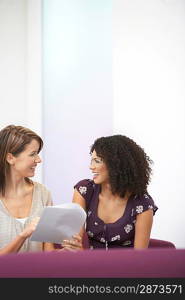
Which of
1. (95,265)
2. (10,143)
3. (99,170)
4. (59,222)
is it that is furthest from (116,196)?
(95,265)

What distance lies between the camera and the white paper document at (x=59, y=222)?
4.77ft

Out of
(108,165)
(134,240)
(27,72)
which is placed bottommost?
(134,240)

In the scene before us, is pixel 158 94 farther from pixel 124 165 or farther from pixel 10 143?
pixel 10 143

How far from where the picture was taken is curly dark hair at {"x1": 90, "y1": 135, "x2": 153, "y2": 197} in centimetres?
229

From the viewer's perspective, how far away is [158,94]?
350cm

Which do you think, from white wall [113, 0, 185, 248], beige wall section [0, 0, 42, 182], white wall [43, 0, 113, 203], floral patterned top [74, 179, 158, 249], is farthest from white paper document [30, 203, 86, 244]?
beige wall section [0, 0, 42, 182]

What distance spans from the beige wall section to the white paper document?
2409 millimetres

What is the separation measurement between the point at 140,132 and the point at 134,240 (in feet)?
4.74

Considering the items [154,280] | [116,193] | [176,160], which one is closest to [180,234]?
[176,160]

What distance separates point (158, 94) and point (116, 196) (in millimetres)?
1396

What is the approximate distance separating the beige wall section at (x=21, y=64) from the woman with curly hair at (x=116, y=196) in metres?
1.68

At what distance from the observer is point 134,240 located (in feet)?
7.22

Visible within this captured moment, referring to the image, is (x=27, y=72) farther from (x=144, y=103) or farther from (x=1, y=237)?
(x=1, y=237)

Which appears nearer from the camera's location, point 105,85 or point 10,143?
point 10,143
